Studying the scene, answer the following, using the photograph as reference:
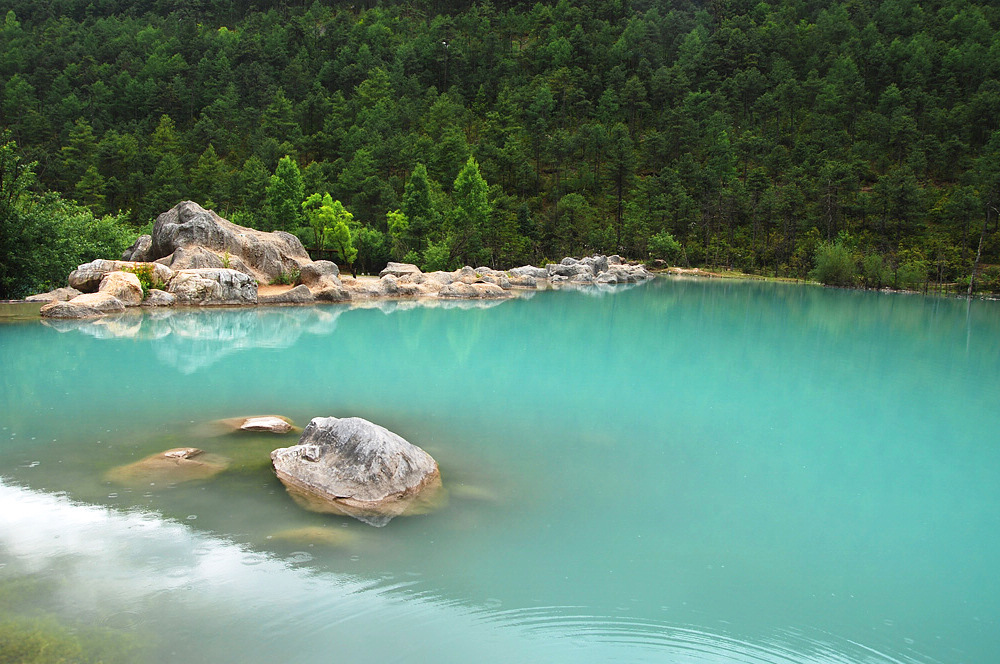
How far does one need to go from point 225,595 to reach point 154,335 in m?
12.2

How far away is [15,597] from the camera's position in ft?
13.0

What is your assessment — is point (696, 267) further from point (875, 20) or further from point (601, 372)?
point (875, 20)

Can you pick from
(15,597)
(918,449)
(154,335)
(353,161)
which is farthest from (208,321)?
(353,161)

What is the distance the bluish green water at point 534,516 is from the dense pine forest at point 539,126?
1769cm

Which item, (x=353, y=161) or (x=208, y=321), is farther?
(x=353, y=161)

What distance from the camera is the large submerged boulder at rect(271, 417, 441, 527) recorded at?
18.0 ft

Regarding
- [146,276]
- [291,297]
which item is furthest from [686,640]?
[291,297]

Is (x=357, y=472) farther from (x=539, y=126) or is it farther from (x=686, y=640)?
(x=539, y=126)

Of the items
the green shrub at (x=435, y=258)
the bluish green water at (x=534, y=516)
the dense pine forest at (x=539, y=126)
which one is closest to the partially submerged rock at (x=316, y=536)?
the bluish green water at (x=534, y=516)

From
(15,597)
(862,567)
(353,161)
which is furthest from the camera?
(353,161)

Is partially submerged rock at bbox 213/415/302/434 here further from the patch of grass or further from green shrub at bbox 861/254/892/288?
green shrub at bbox 861/254/892/288

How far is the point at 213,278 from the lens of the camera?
2095 cm

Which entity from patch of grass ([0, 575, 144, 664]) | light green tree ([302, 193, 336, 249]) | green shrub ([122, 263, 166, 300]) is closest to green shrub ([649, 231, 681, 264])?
light green tree ([302, 193, 336, 249])

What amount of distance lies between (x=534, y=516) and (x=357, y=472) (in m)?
1.64
